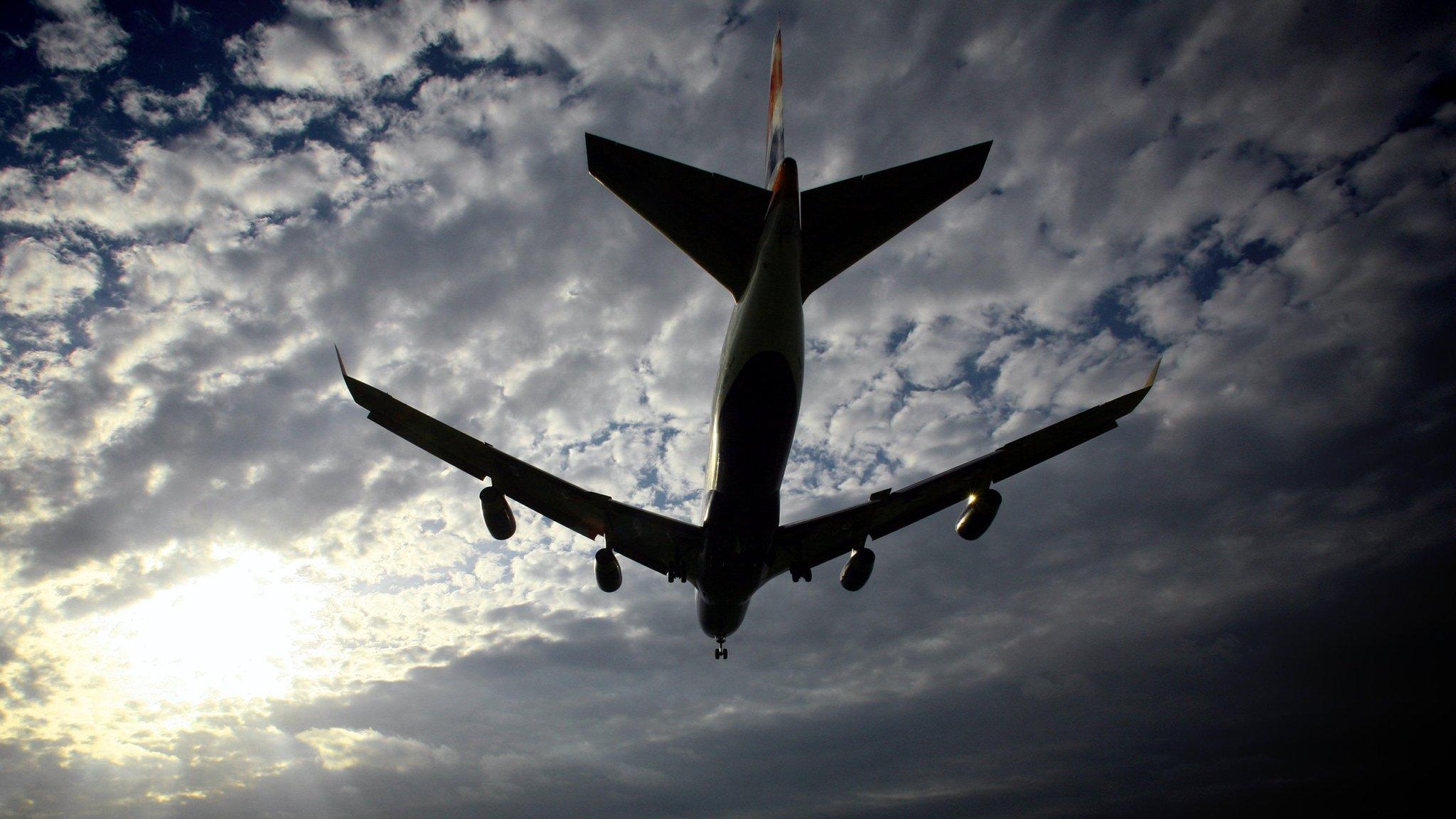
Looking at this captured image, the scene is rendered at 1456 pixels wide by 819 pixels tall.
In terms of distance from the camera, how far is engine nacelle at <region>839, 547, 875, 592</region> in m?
15.3

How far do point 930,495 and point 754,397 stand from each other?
792 centimetres

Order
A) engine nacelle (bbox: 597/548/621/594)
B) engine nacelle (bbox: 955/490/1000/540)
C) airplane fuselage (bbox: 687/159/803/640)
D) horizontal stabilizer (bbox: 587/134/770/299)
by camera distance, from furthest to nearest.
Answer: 1. engine nacelle (bbox: 597/548/621/594)
2. engine nacelle (bbox: 955/490/1000/540)
3. horizontal stabilizer (bbox: 587/134/770/299)
4. airplane fuselage (bbox: 687/159/803/640)

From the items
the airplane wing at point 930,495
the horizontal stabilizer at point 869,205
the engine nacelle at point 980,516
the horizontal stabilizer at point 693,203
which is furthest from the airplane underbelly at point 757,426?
the engine nacelle at point 980,516

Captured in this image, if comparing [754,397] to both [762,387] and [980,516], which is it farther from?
[980,516]

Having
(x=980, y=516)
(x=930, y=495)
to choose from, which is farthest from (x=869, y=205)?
(x=930, y=495)

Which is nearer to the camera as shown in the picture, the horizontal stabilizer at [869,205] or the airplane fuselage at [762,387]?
the airplane fuselage at [762,387]

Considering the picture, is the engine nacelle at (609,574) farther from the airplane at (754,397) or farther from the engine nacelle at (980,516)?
the engine nacelle at (980,516)

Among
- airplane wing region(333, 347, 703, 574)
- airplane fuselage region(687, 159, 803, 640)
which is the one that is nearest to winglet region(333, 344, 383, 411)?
airplane wing region(333, 347, 703, 574)

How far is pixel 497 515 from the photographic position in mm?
12336

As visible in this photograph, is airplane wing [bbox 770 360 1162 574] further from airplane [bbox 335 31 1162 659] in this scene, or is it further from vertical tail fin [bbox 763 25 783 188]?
vertical tail fin [bbox 763 25 783 188]

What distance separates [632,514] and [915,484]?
733 cm

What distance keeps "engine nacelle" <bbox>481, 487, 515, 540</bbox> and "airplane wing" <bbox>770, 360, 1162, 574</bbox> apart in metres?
7.20

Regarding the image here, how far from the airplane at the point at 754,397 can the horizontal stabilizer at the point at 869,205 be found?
0.03 metres

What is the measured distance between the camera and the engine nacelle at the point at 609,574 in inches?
558
